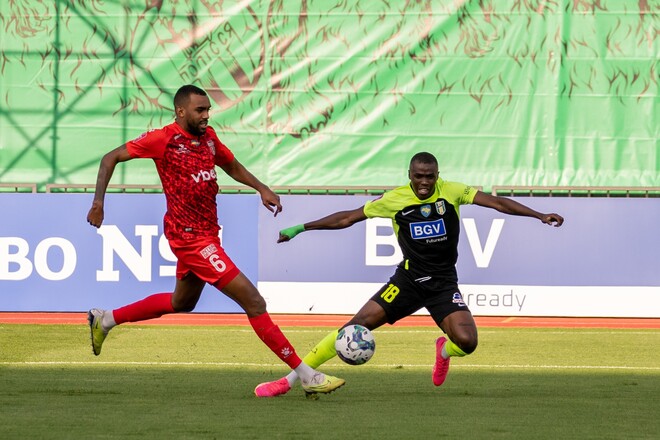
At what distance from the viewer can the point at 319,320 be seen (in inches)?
591

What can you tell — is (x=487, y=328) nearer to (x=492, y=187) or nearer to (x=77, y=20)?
(x=492, y=187)

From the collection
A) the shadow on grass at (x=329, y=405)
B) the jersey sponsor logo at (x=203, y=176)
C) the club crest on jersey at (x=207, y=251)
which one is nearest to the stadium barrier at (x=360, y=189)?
the shadow on grass at (x=329, y=405)

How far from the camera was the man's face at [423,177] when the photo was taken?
834cm

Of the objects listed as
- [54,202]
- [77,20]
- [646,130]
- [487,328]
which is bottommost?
[487,328]

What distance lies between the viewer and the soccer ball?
8.19 m

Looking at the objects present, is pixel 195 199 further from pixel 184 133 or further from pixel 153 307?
pixel 153 307

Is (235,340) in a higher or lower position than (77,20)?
lower

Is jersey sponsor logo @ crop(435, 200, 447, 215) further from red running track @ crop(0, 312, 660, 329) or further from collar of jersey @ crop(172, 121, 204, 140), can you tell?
red running track @ crop(0, 312, 660, 329)

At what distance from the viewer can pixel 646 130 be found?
1681 centimetres

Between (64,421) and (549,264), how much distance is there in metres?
8.94

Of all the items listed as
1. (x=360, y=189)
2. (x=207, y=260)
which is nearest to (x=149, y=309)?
(x=207, y=260)

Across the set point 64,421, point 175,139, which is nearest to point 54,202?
point 175,139

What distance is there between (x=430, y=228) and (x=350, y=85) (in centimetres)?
872

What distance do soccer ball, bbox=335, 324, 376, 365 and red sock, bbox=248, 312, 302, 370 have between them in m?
0.30
